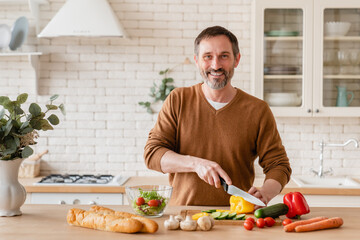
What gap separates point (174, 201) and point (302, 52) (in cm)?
188

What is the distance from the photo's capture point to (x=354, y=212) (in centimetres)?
226

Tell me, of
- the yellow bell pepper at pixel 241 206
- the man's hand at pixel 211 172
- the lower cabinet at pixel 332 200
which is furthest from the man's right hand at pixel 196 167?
the lower cabinet at pixel 332 200

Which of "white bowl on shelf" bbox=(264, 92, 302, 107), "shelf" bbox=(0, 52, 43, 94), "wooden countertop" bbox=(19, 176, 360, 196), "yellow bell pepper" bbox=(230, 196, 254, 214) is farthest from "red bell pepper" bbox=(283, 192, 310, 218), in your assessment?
"shelf" bbox=(0, 52, 43, 94)

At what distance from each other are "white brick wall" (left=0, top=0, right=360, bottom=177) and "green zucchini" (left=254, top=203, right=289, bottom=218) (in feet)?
7.33

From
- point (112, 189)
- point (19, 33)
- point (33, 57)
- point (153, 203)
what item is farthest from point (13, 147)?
point (19, 33)

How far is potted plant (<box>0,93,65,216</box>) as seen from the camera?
2080 millimetres

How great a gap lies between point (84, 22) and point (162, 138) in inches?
61.3

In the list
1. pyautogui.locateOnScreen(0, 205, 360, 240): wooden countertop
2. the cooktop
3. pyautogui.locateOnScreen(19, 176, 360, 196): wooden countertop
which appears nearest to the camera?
pyautogui.locateOnScreen(0, 205, 360, 240): wooden countertop

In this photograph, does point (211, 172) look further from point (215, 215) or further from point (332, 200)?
point (332, 200)

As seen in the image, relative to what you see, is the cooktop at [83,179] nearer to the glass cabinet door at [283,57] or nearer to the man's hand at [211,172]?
the glass cabinet door at [283,57]

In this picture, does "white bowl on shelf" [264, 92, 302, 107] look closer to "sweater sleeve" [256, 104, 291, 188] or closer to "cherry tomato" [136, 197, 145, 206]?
"sweater sleeve" [256, 104, 291, 188]

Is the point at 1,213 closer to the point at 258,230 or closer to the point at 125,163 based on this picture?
the point at 258,230

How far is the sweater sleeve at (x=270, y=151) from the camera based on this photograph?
2.50 metres

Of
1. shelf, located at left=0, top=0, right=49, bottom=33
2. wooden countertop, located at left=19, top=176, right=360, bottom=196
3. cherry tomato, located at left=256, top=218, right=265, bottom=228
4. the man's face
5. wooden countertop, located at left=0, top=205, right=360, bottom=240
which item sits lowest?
wooden countertop, located at left=19, top=176, right=360, bottom=196
